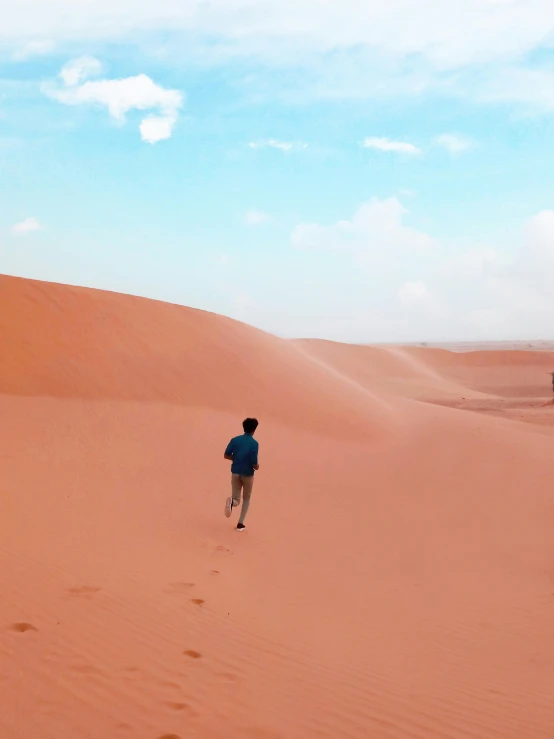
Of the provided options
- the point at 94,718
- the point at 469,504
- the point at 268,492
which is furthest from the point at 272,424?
the point at 94,718

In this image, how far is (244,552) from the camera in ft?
23.5

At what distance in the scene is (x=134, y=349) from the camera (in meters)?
16.3

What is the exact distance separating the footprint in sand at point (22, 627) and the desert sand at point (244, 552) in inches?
0.8

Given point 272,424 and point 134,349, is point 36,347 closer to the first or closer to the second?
point 134,349

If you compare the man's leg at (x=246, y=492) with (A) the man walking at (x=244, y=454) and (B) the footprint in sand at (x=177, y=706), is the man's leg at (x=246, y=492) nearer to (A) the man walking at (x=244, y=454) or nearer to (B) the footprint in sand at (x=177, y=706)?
(A) the man walking at (x=244, y=454)

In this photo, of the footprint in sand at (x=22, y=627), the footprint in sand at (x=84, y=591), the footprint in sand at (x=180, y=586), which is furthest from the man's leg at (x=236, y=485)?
the footprint in sand at (x=22, y=627)

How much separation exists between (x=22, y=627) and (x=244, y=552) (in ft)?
10.8

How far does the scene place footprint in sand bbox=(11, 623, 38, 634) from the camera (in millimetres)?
4164

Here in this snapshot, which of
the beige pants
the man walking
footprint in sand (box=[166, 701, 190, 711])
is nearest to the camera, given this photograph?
footprint in sand (box=[166, 701, 190, 711])

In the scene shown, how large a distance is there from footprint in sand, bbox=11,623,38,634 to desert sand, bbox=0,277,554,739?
21 millimetres

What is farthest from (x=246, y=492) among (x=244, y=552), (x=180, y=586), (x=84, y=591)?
(x=84, y=591)

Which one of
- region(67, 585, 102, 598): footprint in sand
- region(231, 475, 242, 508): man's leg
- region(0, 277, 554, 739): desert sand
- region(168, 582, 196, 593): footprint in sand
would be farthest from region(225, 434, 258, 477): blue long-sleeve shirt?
region(67, 585, 102, 598): footprint in sand

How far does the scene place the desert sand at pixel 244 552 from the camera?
11.9 ft

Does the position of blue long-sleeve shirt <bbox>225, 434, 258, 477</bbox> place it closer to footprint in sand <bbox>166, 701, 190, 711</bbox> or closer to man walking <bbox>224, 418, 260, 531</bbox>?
man walking <bbox>224, 418, 260, 531</bbox>
